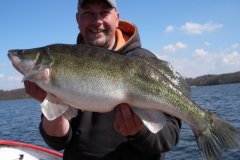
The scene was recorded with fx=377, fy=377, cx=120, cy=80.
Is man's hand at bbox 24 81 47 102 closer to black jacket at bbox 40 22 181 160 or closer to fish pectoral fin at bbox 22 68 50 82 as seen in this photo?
fish pectoral fin at bbox 22 68 50 82

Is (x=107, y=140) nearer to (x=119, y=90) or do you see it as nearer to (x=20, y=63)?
(x=119, y=90)

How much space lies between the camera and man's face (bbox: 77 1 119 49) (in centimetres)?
491

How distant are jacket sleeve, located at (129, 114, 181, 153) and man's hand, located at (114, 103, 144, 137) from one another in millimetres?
82

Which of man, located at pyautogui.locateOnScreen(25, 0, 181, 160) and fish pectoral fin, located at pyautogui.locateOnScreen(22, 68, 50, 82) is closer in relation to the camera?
fish pectoral fin, located at pyautogui.locateOnScreen(22, 68, 50, 82)

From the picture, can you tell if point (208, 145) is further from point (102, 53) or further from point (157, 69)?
point (102, 53)

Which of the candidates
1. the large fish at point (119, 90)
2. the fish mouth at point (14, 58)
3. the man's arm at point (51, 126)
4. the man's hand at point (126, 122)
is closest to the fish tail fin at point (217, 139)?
the large fish at point (119, 90)

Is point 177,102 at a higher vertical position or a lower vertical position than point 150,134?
higher

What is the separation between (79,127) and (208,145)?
1.66 m

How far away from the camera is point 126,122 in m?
4.29

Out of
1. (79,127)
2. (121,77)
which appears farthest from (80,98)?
(79,127)

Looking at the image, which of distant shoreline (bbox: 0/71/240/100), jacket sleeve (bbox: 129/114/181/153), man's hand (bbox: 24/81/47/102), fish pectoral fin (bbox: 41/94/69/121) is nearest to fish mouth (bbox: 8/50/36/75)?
man's hand (bbox: 24/81/47/102)

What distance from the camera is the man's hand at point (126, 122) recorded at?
4227 mm

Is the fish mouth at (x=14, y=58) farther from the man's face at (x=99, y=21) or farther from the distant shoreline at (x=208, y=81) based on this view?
the distant shoreline at (x=208, y=81)

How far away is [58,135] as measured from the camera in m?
4.73
